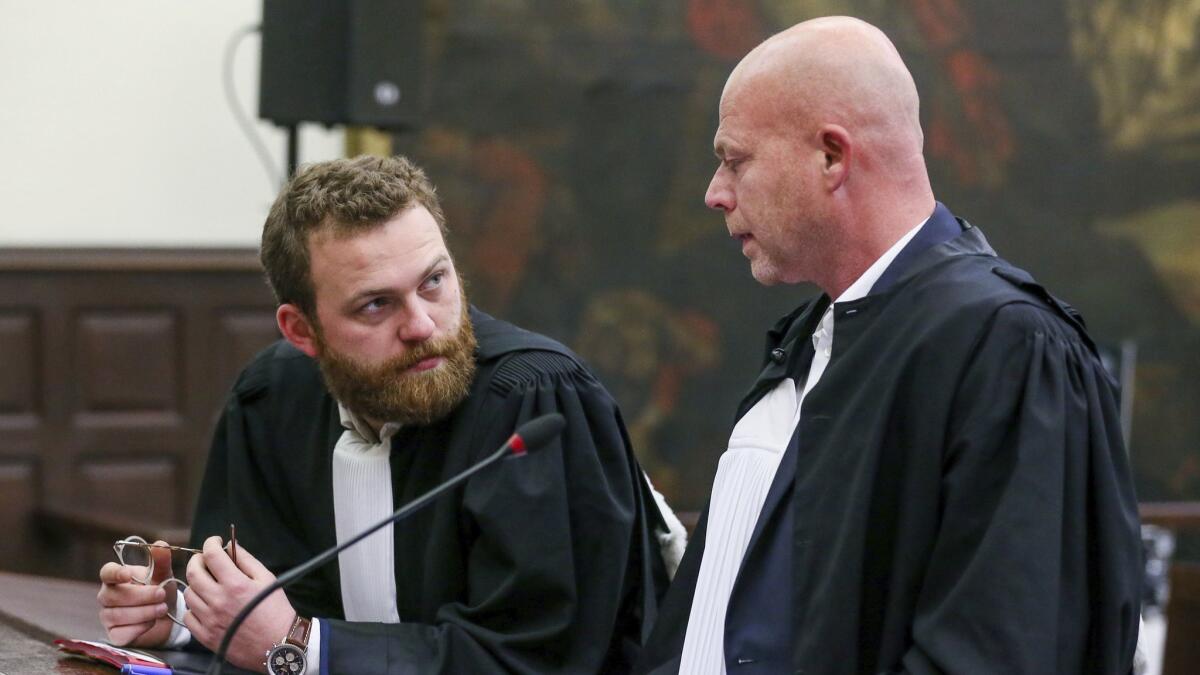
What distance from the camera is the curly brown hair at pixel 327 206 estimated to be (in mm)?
2830

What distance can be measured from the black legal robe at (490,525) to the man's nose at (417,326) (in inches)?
6.1

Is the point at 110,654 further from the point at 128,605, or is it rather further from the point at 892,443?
the point at 892,443

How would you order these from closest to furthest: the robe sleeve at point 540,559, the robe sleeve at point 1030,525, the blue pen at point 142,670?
the robe sleeve at point 1030,525
the blue pen at point 142,670
the robe sleeve at point 540,559

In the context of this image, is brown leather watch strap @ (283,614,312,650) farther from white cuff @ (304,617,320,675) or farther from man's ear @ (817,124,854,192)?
man's ear @ (817,124,854,192)

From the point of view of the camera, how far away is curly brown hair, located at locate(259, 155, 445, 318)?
2830 millimetres

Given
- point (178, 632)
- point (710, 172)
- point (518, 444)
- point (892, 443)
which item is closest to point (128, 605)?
point (178, 632)

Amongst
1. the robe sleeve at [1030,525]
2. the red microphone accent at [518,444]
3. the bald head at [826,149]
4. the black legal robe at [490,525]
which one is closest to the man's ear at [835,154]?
the bald head at [826,149]

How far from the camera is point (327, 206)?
2.85m

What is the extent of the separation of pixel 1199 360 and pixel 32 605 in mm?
7486

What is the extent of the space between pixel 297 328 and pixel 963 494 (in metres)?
1.43

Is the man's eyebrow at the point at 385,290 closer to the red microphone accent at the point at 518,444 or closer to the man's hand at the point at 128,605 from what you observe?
the man's hand at the point at 128,605

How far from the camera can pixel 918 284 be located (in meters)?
2.22

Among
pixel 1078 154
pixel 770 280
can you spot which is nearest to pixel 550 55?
pixel 1078 154

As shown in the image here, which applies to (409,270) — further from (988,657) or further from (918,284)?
(988,657)
